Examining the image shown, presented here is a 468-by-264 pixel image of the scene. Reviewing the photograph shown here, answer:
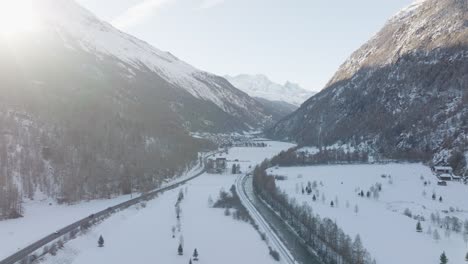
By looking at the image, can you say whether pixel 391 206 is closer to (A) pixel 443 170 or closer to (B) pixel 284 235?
(B) pixel 284 235

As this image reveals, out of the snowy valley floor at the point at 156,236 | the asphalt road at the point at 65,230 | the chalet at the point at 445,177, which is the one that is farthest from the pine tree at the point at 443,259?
the asphalt road at the point at 65,230

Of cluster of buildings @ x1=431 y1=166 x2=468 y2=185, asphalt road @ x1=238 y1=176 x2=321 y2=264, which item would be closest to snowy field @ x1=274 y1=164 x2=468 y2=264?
cluster of buildings @ x1=431 y1=166 x2=468 y2=185

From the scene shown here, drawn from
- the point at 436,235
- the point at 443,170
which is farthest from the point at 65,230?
the point at 443,170

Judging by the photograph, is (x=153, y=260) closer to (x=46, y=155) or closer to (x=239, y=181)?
(x=46, y=155)

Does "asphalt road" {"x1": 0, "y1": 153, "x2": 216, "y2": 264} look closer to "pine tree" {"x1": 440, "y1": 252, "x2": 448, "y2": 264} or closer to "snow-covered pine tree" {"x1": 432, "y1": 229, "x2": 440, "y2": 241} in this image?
"pine tree" {"x1": 440, "y1": 252, "x2": 448, "y2": 264}

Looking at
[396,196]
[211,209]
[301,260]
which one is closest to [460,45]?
[396,196]

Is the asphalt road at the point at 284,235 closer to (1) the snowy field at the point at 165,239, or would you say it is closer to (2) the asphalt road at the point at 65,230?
(1) the snowy field at the point at 165,239

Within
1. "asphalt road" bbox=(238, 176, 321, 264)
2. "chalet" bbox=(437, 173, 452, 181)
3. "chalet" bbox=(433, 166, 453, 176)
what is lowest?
"asphalt road" bbox=(238, 176, 321, 264)
